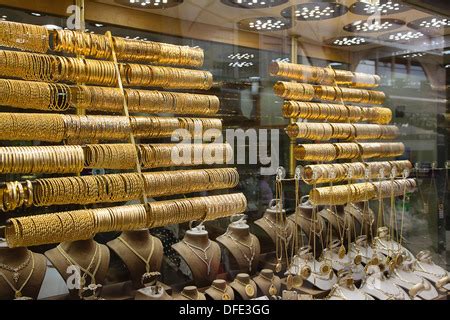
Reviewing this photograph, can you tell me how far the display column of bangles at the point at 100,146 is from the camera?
4.90ft

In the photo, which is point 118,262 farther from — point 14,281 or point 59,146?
point 59,146

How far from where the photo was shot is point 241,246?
2.03 meters

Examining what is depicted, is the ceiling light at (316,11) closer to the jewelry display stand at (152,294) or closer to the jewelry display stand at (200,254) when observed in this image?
the jewelry display stand at (200,254)

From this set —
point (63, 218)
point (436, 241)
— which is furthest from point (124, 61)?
point (436, 241)

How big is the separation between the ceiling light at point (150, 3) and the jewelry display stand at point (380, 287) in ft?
4.35

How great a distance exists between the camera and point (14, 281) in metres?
1.49

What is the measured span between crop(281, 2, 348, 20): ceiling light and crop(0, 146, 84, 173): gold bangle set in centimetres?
110

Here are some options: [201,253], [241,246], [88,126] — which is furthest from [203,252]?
[88,126]

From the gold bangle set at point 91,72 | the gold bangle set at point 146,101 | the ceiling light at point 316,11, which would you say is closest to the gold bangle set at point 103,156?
the gold bangle set at point 146,101

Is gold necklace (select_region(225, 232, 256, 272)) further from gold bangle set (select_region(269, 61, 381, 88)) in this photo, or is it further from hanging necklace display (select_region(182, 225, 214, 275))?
gold bangle set (select_region(269, 61, 381, 88))

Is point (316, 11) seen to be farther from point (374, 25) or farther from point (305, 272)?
point (305, 272)

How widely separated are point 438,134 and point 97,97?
5.06 ft

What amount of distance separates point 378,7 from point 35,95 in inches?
58.7

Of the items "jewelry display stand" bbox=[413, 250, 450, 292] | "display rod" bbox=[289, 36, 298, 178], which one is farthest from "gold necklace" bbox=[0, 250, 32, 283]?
"jewelry display stand" bbox=[413, 250, 450, 292]
